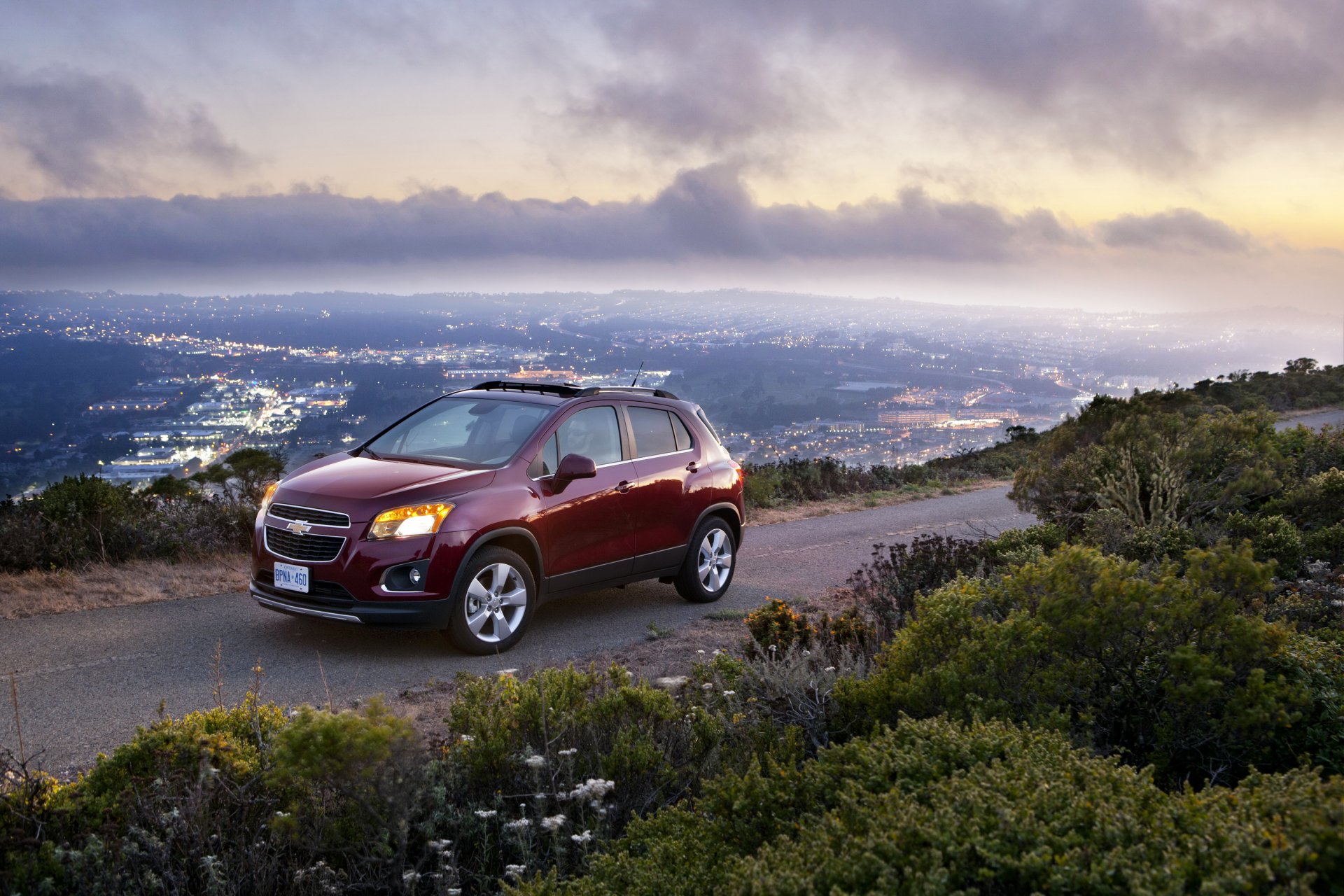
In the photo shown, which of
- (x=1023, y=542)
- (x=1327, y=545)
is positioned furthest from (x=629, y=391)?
(x=1327, y=545)

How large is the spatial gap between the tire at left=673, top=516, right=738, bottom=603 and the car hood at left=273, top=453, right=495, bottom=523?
2.28 meters

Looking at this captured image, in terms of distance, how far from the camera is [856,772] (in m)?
3.04

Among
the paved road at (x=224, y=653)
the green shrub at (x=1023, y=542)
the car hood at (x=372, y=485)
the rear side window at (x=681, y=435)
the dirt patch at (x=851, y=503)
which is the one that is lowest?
the dirt patch at (x=851, y=503)

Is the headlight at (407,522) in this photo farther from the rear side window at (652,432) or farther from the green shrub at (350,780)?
the green shrub at (350,780)

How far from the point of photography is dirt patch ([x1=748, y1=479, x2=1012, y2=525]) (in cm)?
1446

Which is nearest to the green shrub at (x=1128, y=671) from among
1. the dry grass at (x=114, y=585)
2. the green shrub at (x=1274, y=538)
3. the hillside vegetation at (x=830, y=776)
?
the hillside vegetation at (x=830, y=776)

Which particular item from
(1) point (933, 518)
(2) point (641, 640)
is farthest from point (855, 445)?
(2) point (641, 640)

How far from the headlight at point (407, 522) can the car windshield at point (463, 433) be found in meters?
0.65

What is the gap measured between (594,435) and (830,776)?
499 centimetres

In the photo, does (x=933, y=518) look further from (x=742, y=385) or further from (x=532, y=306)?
(x=532, y=306)

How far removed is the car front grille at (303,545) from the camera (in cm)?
650

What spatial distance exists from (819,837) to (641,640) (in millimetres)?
4898

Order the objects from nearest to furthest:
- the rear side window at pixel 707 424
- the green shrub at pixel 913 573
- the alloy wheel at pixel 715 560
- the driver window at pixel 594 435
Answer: the driver window at pixel 594 435, the green shrub at pixel 913 573, the alloy wheel at pixel 715 560, the rear side window at pixel 707 424

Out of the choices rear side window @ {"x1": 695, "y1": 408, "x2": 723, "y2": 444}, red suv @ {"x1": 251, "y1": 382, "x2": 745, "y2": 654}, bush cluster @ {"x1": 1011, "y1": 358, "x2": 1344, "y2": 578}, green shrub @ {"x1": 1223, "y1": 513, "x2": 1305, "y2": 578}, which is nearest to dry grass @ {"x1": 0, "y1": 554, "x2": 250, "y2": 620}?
red suv @ {"x1": 251, "y1": 382, "x2": 745, "y2": 654}
